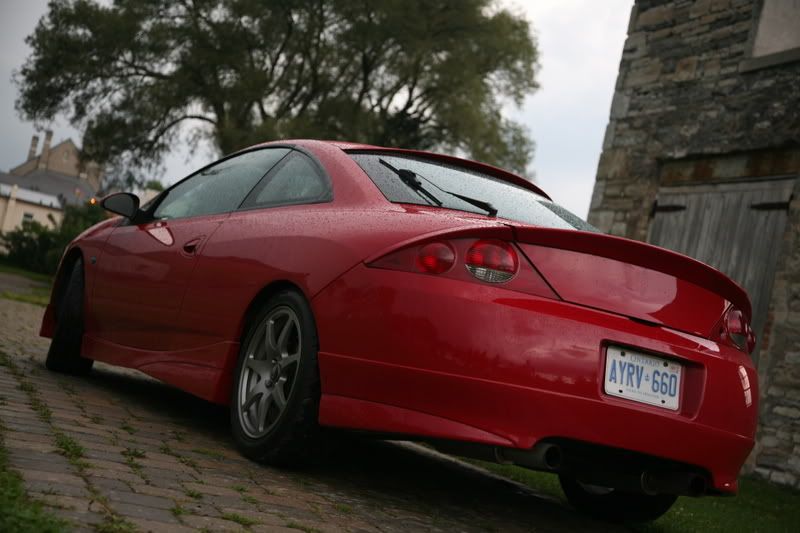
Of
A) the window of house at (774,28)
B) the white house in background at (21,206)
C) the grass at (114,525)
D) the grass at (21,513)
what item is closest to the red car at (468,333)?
the grass at (114,525)

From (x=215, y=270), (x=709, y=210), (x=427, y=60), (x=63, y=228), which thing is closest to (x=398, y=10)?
(x=427, y=60)

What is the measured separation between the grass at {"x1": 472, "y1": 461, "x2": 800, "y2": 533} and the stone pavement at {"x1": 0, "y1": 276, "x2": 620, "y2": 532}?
250mm

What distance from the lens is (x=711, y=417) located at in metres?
3.69

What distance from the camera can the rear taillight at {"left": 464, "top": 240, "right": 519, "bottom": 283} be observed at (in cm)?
348

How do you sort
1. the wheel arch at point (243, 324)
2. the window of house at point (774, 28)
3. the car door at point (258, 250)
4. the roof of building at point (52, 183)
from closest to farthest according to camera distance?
the car door at point (258, 250)
the wheel arch at point (243, 324)
the window of house at point (774, 28)
the roof of building at point (52, 183)

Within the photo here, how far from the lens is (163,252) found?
520cm

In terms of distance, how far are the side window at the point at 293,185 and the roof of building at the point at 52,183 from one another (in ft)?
324

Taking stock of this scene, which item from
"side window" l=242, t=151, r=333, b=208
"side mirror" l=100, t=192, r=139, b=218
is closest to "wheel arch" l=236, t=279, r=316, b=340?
"side window" l=242, t=151, r=333, b=208

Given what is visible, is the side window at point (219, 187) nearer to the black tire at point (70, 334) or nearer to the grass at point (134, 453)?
the black tire at point (70, 334)

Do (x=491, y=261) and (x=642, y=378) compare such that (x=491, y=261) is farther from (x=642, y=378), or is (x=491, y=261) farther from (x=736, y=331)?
(x=736, y=331)

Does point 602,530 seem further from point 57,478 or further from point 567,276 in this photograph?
point 57,478

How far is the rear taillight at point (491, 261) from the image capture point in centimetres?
348

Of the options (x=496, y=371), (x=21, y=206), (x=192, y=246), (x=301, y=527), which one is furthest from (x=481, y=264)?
(x=21, y=206)

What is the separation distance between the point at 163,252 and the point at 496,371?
96.2 inches
